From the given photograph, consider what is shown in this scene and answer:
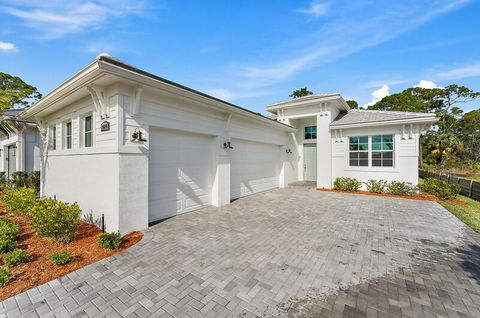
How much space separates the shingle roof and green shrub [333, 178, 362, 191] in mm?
3049

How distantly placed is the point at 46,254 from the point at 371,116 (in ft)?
45.0

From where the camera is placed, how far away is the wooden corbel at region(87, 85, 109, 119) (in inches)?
188

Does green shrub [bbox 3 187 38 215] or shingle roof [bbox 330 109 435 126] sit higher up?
shingle roof [bbox 330 109 435 126]

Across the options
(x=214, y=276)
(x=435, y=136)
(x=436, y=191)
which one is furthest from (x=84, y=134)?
→ (x=435, y=136)

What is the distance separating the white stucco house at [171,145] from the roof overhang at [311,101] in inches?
2.5

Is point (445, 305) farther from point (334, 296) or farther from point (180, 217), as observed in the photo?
point (180, 217)

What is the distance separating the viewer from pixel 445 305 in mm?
2576

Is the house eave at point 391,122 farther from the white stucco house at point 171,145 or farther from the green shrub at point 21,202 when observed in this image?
the green shrub at point 21,202

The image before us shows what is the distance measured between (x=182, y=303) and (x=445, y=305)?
3.33 meters

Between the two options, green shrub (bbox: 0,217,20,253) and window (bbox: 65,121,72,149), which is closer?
green shrub (bbox: 0,217,20,253)

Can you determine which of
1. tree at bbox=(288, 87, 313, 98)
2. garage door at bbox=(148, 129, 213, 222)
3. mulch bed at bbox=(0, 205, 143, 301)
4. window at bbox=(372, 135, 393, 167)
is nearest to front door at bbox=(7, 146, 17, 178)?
mulch bed at bbox=(0, 205, 143, 301)

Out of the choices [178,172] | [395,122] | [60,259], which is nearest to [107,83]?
[178,172]

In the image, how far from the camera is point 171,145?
603cm

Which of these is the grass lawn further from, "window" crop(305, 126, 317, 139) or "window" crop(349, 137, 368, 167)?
"window" crop(305, 126, 317, 139)
